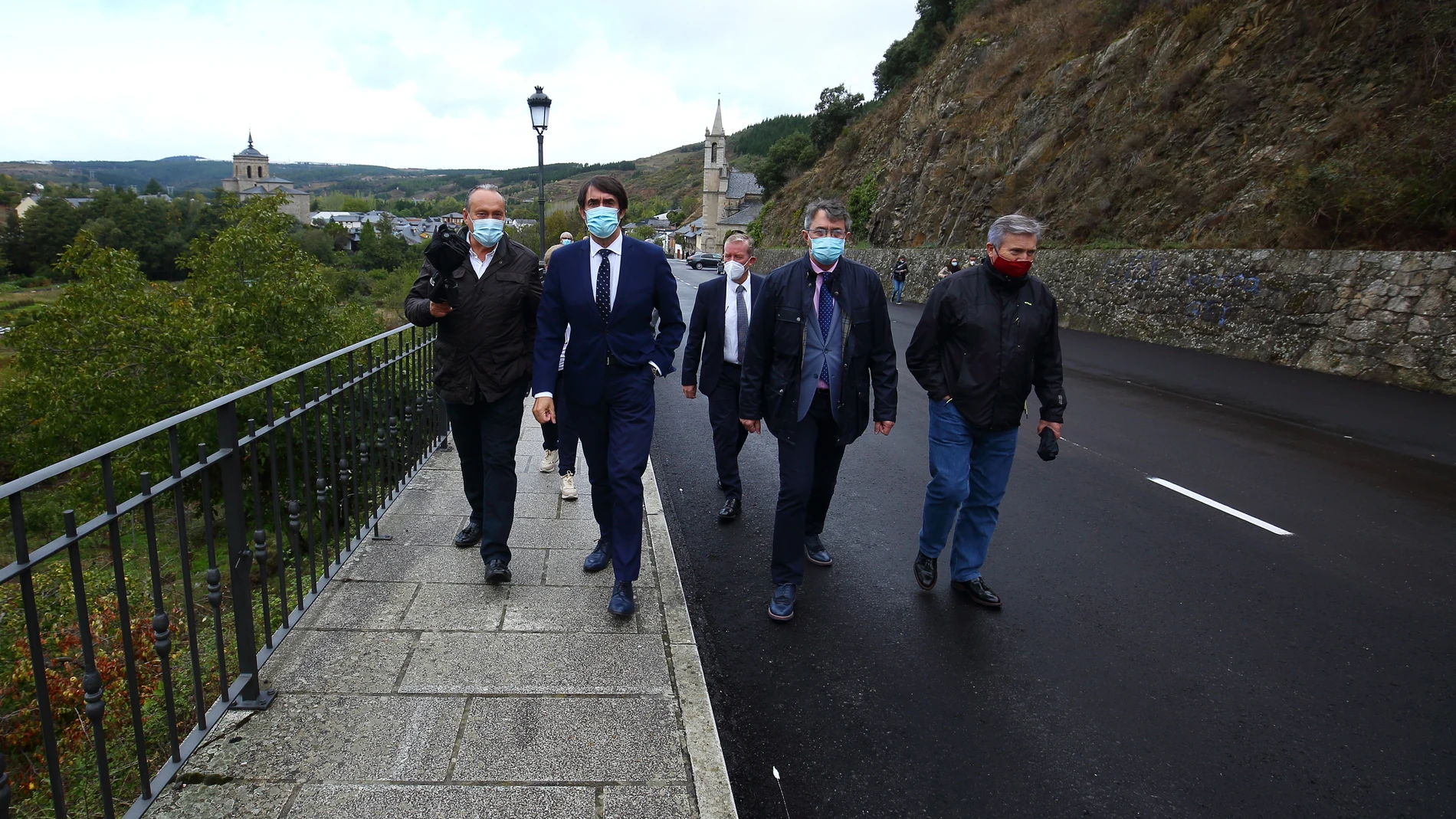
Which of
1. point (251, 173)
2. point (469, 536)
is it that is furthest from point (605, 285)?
point (251, 173)

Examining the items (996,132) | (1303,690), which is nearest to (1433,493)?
(1303,690)

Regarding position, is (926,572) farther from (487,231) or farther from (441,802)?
(487,231)

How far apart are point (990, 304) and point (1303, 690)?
207 cm

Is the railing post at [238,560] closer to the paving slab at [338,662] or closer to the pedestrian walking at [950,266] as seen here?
the paving slab at [338,662]

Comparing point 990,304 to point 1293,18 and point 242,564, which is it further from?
point 1293,18

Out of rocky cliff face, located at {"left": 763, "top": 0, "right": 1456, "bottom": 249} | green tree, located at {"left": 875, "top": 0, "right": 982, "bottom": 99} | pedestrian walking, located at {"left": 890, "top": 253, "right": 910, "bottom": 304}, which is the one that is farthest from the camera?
green tree, located at {"left": 875, "top": 0, "right": 982, "bottom": 99}

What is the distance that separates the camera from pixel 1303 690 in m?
3.41

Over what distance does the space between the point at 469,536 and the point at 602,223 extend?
1.97 metres

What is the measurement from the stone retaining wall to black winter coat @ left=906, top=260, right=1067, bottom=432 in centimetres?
938

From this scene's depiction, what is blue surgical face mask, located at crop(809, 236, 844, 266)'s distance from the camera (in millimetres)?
4023

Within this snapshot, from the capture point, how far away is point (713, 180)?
114m

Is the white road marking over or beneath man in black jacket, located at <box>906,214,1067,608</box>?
beneath

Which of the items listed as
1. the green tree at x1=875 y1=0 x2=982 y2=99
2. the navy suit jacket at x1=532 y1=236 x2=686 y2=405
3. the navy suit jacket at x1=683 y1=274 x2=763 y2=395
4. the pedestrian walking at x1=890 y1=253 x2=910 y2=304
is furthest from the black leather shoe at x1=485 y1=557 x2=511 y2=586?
the green tree at x1=875 y1=0 x2=982 y2=99

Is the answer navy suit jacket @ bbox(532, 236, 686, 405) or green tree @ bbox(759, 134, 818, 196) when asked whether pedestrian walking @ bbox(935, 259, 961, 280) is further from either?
green tree @ bbox(759, 134, 818, 196)
